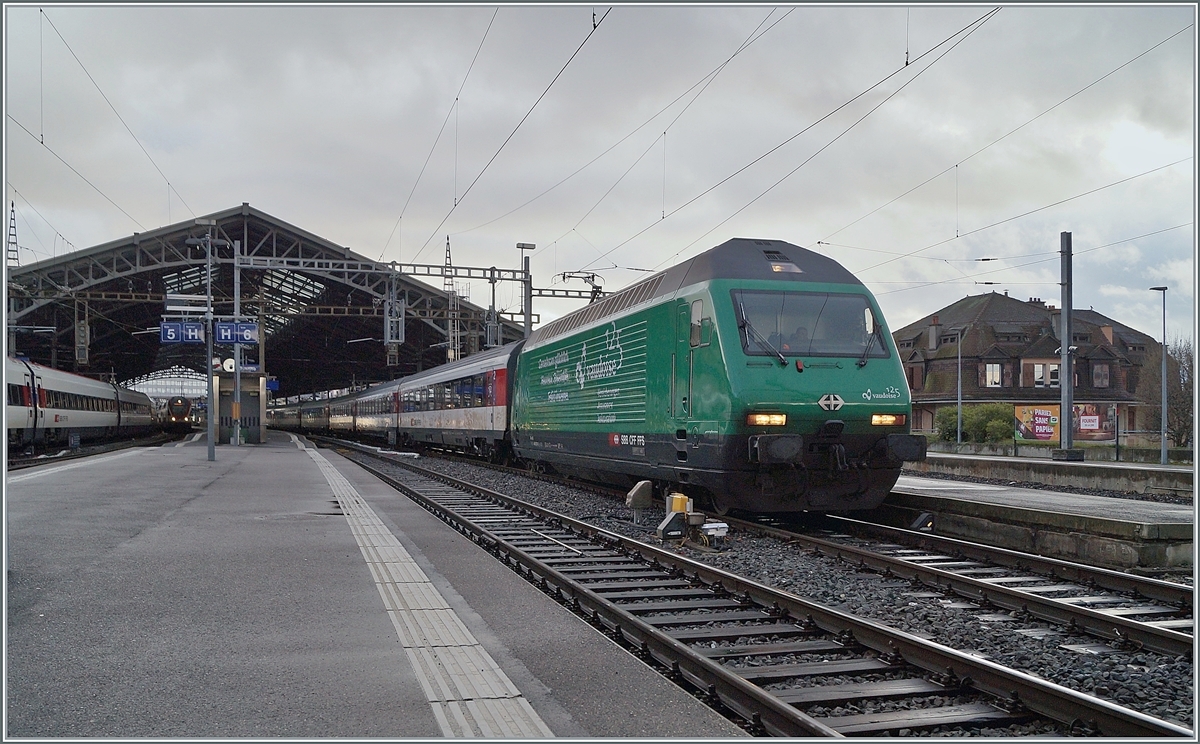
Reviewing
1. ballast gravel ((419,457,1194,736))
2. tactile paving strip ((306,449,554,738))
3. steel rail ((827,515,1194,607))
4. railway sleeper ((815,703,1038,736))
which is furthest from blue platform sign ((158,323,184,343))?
railway sleeper ((815,703,1038,736))

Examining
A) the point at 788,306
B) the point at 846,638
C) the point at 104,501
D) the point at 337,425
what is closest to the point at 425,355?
the point at 337,425

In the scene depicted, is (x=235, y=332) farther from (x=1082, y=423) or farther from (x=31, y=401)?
(x=1082, y=423)

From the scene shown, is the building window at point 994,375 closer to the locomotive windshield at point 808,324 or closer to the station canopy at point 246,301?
the station canopy at point 246,301

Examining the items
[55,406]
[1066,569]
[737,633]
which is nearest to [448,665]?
[737,633]

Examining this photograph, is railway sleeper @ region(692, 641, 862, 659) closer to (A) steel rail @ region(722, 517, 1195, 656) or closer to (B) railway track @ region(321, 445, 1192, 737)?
(B) railway track @ region(321, 445, 1192, 737)

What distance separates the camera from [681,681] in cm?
548

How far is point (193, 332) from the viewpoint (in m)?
28.2

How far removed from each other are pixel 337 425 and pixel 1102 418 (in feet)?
147

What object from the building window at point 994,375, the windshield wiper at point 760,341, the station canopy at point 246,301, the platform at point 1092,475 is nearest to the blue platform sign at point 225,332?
the station canopy at point 246,301

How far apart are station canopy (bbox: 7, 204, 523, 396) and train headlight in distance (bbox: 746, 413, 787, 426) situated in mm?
24316

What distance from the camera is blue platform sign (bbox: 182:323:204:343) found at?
2811 cm

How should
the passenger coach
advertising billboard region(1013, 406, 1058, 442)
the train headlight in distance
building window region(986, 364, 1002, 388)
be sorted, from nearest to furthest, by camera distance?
the train headlight in distance → the passenger coach → advertising billboard region(1013, 406, 1058, 442) → building window region(986, 364, 1002, 388)

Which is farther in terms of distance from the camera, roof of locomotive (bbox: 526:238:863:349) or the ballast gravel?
roof of locomotive (bbox: 526:238:863:349)

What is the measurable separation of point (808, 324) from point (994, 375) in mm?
50896
